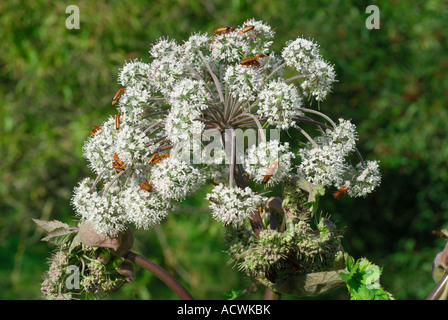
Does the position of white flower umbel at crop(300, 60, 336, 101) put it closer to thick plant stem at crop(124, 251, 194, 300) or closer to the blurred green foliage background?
thick plant stem at crop(124, 251, 194, 300)

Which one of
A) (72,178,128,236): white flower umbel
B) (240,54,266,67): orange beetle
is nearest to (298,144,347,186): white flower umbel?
(240,54,266,67): orange beetle

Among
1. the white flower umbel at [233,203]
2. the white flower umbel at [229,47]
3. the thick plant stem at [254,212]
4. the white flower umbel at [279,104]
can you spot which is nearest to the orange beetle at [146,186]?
the white flower umbel at [233,203]

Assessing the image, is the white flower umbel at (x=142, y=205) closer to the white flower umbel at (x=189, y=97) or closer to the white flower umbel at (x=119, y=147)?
the white flower umbel at (x=119, y=147)

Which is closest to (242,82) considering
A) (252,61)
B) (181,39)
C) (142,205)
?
(252,61)

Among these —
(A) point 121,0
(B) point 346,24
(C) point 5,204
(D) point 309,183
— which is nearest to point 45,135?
(C) point 5,204

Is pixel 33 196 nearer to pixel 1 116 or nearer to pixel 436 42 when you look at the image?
pixel 1 116
